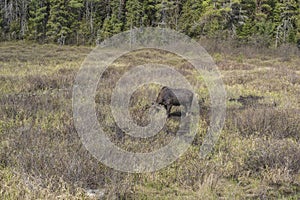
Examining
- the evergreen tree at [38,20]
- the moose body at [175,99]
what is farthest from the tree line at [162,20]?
the moose body at [175,99]

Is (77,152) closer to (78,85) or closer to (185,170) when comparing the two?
(185,170)

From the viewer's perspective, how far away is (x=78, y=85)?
35.8 ft

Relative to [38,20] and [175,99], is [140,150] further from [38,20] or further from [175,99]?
[38,20]

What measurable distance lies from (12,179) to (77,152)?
1.01 meters

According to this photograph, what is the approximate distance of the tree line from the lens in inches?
1345

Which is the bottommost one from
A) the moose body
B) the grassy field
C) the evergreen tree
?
the grassy field

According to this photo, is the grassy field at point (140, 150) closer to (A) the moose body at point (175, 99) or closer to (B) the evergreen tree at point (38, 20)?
(A) the moose body at point (175, 99)

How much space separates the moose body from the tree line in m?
24.8

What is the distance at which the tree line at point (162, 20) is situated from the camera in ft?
112

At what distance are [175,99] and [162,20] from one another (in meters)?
30.9

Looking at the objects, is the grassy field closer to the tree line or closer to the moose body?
the moose body

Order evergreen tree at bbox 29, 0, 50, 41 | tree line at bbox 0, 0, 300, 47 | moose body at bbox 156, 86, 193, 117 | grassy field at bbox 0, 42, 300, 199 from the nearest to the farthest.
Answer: grassy field at bbox 0, 42, 300, 199 → moose body at bbox 156, 86, 193, 117 → tree line at bbox 0, 0, 300, 47 → evergreen tree at bbox 29, 0, 50, 41

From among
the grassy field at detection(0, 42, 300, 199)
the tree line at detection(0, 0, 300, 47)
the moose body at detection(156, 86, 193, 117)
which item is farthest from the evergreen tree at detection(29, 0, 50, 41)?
the moose body at detection(156, 86, 193, 117)

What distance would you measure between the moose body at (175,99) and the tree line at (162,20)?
24.8 metres
